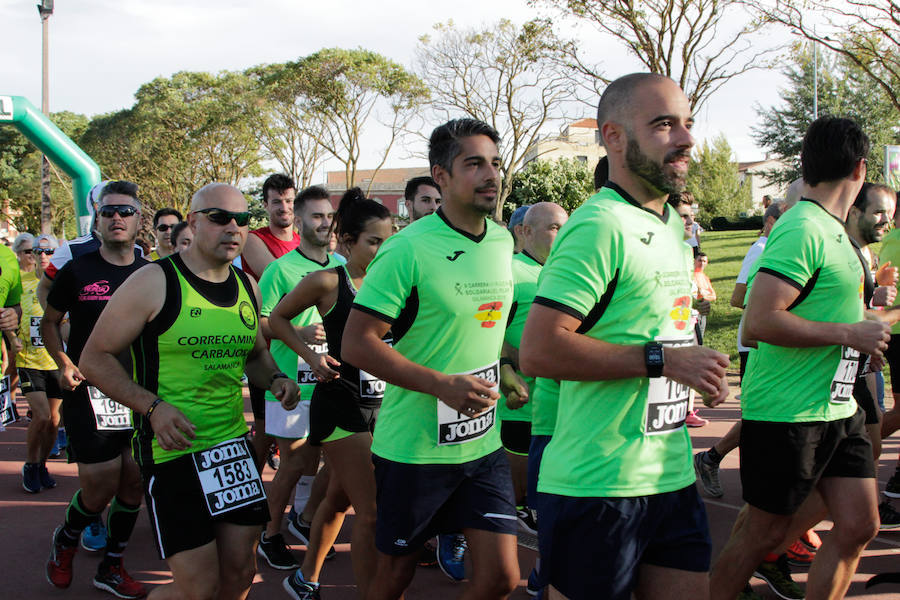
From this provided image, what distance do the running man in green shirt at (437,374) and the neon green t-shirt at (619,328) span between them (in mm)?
705

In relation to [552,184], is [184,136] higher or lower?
higher

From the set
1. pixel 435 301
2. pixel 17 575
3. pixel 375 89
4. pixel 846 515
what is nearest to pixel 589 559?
pixel 435 301

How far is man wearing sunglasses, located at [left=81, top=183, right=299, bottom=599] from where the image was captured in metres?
3.06

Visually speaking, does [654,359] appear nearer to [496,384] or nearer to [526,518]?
[496,384]

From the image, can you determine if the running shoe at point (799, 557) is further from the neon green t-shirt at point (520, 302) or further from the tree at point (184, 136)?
the tree at point (184, 136)

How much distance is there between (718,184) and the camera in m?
53.9

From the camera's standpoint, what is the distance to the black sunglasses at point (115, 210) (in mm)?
4613

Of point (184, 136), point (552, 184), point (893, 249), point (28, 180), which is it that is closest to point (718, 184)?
point (552, 184)

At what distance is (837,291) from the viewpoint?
3207 mm

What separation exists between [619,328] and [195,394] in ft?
5.90

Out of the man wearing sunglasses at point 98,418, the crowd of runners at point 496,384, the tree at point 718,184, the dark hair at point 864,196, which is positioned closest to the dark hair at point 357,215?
the crowd of runners at point 496,384

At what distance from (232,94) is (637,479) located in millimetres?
37295

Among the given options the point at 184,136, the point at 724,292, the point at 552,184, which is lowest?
the point at 724,292

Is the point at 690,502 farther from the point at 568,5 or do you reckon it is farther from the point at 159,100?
the point at 159,100
